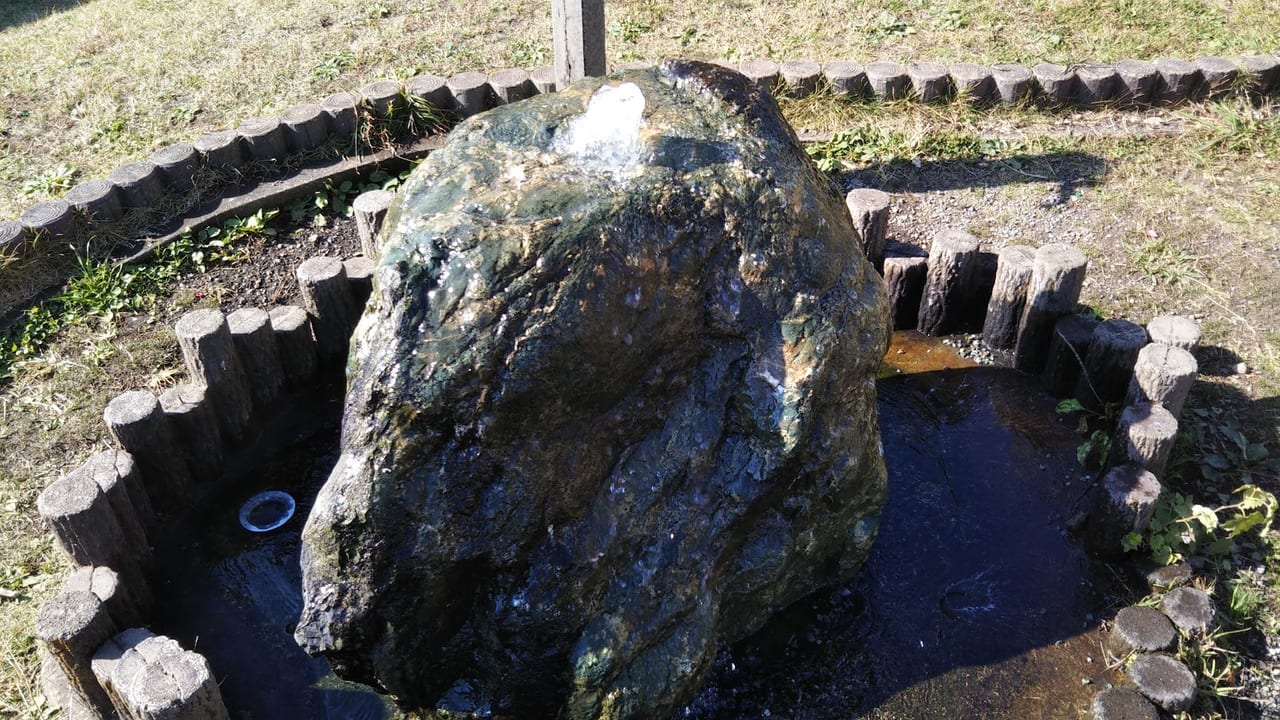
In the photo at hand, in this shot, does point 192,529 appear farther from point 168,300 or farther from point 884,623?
point 884,623

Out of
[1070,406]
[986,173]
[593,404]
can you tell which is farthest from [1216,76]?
[593,404]

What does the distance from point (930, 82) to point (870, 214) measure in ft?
6.93

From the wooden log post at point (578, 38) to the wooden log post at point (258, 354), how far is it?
8.01 ft

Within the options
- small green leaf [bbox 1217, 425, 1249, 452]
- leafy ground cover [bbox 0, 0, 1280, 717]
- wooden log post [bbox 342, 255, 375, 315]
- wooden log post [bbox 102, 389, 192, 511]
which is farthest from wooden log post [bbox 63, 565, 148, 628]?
small green leaf [bbox 1217, 425, 1249, 452]

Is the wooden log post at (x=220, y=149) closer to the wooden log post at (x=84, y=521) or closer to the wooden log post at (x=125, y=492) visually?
the wooden log post at (x=125, y=492)

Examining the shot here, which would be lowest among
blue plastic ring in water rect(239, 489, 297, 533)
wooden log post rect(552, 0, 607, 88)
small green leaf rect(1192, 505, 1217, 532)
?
blue plastic ring in water rect(239, 489, 297, 533)

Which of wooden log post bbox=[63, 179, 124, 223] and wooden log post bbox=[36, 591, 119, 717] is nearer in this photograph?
wooden log post bbox=[36, 591, 119, 717]

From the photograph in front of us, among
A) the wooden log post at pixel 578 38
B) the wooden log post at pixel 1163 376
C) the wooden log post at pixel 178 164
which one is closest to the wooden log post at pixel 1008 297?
the wooden log post at pixel 1163 376

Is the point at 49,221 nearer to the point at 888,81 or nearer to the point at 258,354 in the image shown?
the point at 258,354

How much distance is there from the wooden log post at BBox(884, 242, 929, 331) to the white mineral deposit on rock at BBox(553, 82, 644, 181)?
2368 millimetres

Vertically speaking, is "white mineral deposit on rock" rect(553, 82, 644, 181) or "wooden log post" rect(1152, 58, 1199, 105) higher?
"white mineral deposit on rock" rect(553, 82, 644, 181)

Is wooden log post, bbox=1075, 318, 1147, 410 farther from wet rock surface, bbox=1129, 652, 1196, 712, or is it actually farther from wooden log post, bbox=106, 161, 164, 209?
wooden log post, bbox=106, 161, 164, 209

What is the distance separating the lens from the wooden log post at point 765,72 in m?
7.43

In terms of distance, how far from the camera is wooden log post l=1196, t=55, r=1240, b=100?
7.44 meters
